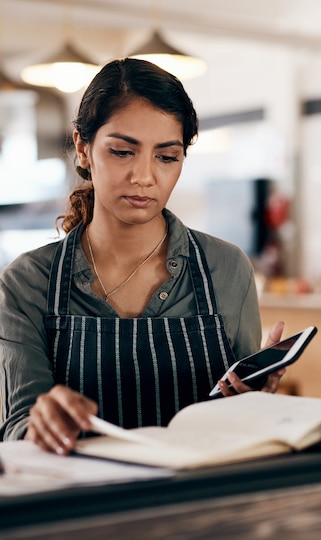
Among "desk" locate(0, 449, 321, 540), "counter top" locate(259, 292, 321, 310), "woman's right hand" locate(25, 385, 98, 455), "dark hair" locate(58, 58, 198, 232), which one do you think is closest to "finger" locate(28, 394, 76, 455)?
"woman's right hand" locate(25, 385, 98, 455)

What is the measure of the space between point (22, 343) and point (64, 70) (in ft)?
11.1

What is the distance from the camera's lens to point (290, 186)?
8.55 metres

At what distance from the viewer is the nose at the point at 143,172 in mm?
1702

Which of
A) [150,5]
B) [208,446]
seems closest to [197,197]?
[150,5]

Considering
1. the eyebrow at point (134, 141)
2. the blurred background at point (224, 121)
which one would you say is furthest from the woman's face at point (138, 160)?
the blurred background at point (224, 121)

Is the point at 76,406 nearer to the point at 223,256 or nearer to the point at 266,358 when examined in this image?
the point at 266,358

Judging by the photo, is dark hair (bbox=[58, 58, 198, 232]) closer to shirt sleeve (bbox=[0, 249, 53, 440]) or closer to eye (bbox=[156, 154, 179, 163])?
eye (bbox=[156, 154, 179, 163])

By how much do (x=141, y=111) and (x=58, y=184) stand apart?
8.02m

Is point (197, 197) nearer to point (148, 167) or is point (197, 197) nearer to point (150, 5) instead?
point (150, 5)

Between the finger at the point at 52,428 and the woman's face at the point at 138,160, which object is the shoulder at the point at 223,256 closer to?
the woman's face at the point at 138,160

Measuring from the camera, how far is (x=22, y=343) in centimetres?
174

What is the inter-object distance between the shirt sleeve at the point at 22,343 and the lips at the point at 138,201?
0.85ft

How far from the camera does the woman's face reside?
1.71 metres

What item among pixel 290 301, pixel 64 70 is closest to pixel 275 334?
pixel 64 70
